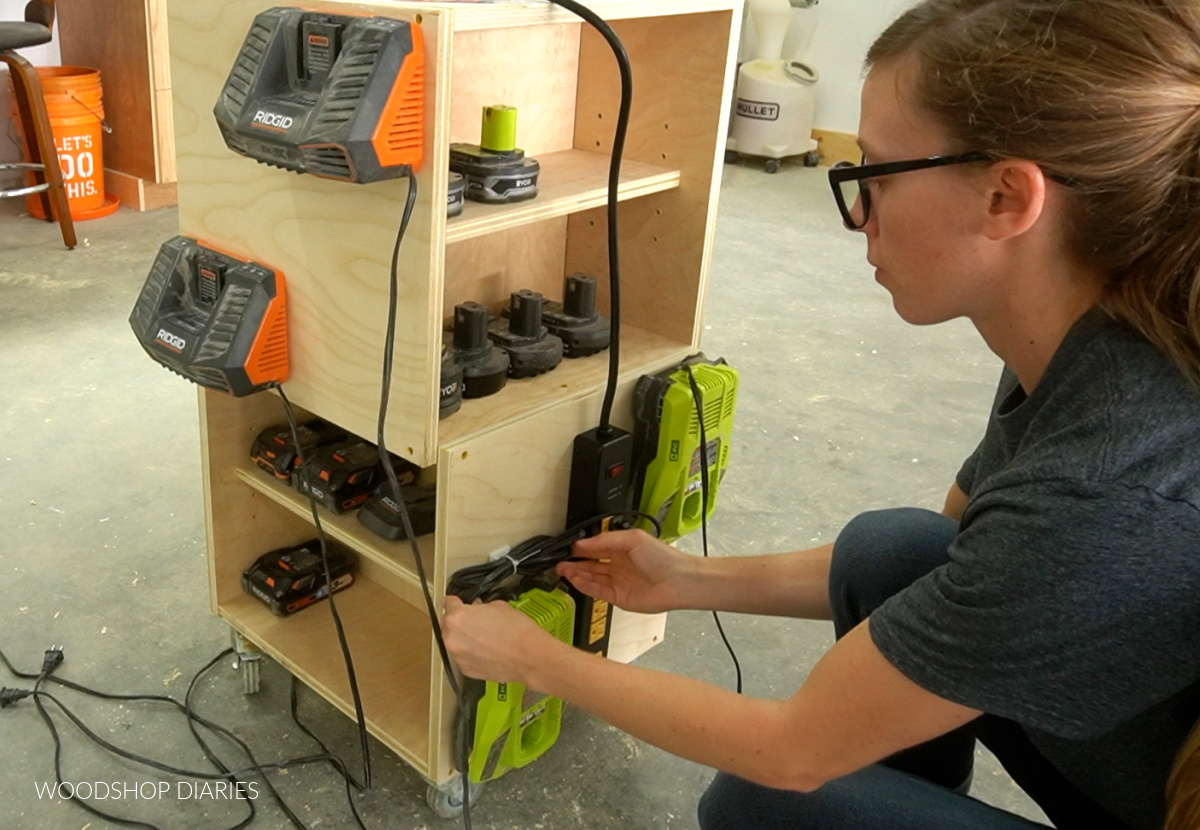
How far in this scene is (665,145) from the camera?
143 cm

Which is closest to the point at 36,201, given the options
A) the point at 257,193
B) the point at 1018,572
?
the point at 257,193

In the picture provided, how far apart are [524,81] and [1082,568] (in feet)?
3.10

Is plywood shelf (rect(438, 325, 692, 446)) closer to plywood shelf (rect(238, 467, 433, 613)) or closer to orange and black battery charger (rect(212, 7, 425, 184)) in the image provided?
plywood shelf (rect(238, 467, 433, 613))

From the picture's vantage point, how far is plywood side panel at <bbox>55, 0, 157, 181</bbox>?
3.28 m

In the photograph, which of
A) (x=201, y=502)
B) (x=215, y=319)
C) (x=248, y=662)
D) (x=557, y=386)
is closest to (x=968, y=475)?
(x=557, y=386)

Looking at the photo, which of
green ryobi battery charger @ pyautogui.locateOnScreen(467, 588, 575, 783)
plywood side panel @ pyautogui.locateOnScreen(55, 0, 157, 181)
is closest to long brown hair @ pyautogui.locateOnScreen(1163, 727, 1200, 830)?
green ryobi battery charger @ pyautogui.locateOnScreen(467, 588, 575, 783)

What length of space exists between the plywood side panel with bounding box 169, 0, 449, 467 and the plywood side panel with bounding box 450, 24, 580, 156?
25cm

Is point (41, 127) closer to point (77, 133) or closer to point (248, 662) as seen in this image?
point (77, 133)

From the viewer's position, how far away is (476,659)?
1131mm

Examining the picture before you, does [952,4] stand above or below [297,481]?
above

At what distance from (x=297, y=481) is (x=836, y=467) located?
3.99 ft

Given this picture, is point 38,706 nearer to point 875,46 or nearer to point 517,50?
point 517,50

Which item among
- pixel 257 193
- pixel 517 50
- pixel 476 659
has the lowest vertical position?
pixel 476 659

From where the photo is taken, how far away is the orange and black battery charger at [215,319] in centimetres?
115
